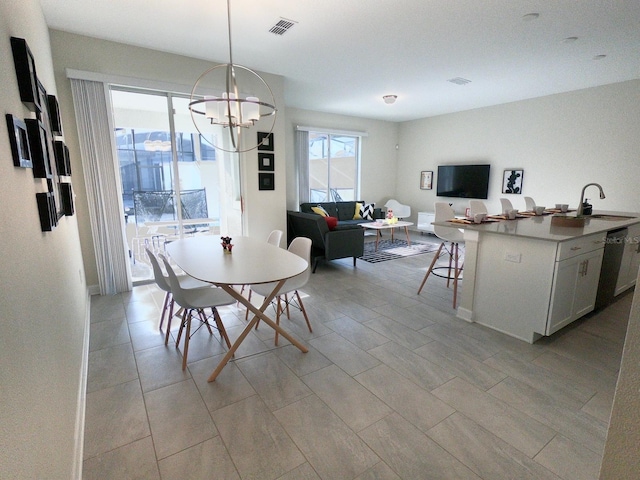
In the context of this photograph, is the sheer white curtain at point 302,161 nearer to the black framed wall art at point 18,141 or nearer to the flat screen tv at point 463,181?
the flat screen tv at point 463,181

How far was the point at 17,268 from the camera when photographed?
3.33 ft

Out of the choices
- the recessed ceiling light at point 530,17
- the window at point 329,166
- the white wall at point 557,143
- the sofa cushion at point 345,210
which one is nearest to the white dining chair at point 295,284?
the recessed ceiling light at point 530,17

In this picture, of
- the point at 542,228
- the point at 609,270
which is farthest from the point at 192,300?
the point at 609,270

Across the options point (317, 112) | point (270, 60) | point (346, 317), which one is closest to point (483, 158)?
point (317, 112)

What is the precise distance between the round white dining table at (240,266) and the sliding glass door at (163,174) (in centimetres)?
141

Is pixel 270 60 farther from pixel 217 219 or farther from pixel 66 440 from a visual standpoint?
pixel 66 440

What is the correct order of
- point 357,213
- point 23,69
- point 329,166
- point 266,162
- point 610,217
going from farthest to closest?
point 329,166
point 357,213
point 266,162
point 610,217
point 23,69

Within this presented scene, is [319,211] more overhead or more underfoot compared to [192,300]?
more overhead

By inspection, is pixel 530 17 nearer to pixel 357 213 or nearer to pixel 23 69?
pixel 23 69

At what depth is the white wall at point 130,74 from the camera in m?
3.40

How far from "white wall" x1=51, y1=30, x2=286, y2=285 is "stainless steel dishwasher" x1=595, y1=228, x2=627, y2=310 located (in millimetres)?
4134

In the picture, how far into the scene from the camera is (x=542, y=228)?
2936 millimetres

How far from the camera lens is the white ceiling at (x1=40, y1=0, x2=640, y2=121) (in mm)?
2824

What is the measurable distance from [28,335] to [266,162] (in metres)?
3.94
